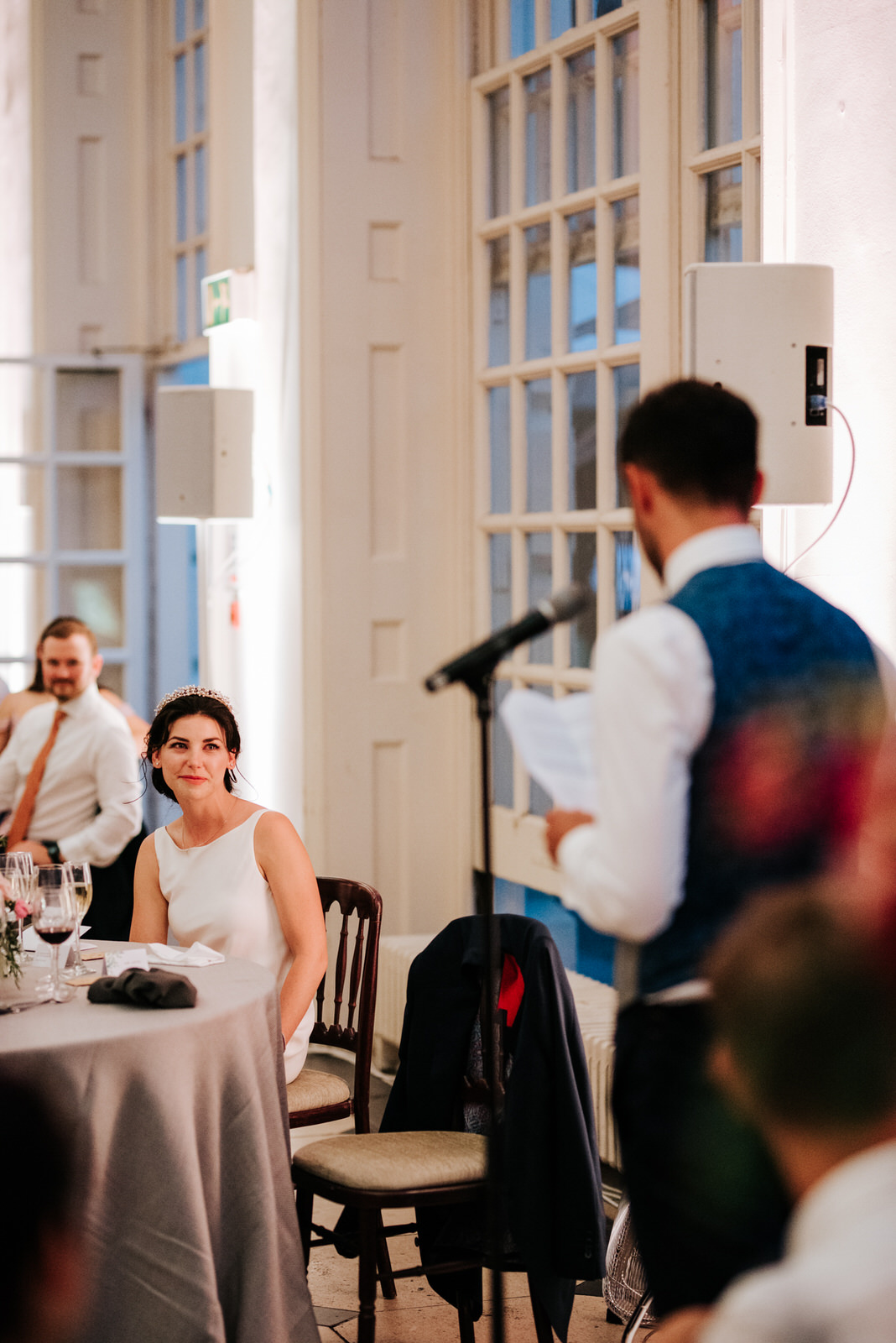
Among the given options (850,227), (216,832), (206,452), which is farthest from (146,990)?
(206,452)

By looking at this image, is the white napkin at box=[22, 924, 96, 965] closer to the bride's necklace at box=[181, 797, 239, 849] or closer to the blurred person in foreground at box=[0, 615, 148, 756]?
the bride's necklace at box=[181, 797, 239, 849]

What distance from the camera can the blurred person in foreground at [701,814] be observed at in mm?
1566

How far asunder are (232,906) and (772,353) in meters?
1.45

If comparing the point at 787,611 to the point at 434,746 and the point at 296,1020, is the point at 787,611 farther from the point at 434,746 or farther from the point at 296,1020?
the point at 434,746

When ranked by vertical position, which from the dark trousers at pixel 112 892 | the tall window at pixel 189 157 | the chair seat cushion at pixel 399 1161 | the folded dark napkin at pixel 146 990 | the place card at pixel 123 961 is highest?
the tall window at pixel 189 157

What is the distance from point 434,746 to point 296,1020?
210 cm

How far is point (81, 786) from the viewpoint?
450cm

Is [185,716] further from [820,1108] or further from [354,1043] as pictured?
[820,1108]

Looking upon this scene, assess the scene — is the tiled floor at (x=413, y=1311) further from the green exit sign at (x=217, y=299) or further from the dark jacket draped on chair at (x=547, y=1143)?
the green exit sign at (x=217, y=299)

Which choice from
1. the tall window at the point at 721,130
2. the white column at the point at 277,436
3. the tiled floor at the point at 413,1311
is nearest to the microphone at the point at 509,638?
the tiled floor at the point at 413,1311

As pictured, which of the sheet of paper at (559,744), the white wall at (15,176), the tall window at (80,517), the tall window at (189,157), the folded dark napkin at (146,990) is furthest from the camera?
the white wall at (15,176)

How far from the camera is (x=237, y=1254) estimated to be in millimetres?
2334

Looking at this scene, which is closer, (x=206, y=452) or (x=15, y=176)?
(x=206, y=452)

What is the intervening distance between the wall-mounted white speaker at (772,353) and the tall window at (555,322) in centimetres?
126
